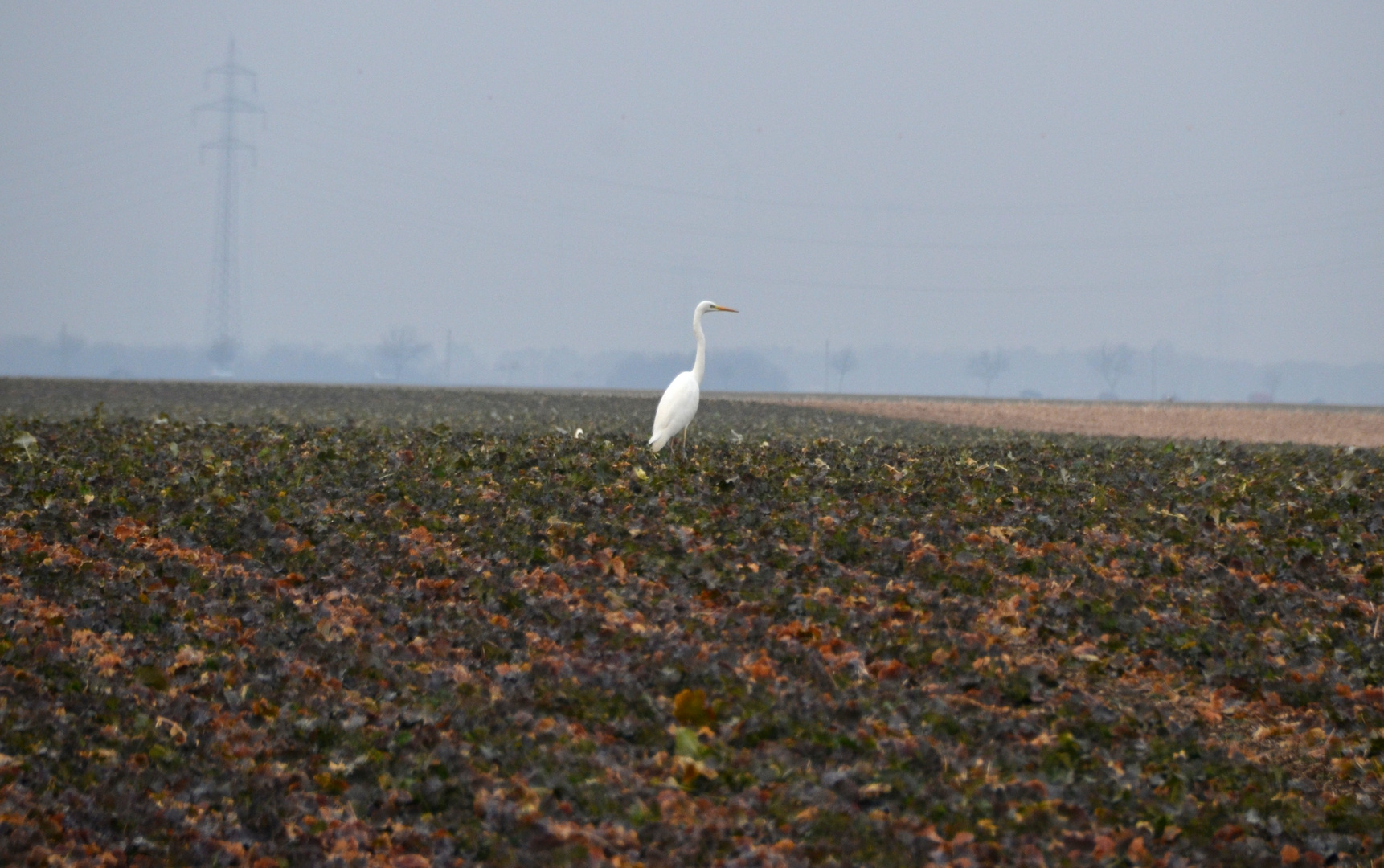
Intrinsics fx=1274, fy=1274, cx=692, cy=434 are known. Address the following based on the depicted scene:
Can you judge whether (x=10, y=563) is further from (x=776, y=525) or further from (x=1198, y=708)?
A: (x=1198, y=708)

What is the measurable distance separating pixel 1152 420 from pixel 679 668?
45382 millimetres

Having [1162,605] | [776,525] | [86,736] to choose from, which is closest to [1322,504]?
[1162,605]

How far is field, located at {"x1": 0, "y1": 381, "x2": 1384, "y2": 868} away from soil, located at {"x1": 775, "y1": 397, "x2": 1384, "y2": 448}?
1149 inches

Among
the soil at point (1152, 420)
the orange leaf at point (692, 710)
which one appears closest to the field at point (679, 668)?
the orange leaf at point (692, 710)

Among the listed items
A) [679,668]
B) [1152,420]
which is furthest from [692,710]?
[1152,420]

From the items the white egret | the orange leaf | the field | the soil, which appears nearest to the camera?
the field

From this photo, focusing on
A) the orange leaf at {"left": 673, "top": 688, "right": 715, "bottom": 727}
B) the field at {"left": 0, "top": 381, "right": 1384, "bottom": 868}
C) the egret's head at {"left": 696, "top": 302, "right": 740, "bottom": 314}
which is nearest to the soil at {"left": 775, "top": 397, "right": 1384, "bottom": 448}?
the egret's head at {"left": 696, "top": 302, "right": 740, "bottom": 314}

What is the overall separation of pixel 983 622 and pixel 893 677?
1.43m

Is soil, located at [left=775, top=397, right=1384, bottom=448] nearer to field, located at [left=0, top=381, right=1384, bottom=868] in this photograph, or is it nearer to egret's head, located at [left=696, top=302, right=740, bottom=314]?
egret's head, located at [left=696, top=302, right=740, bottom=314]

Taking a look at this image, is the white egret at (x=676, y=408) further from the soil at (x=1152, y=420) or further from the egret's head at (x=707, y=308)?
the soil at (x=1152, y=420)

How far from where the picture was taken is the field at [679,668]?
254 inches

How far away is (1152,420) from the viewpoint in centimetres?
4962

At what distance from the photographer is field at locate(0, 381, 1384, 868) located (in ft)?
21.2

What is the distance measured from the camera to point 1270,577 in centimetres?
1100
